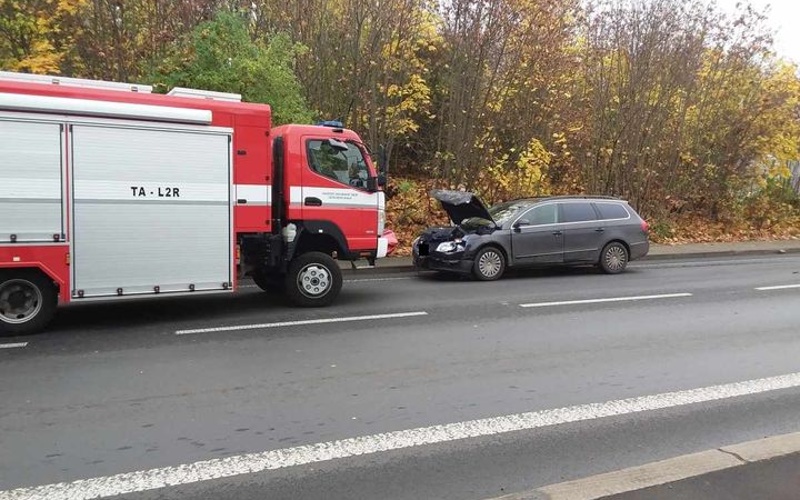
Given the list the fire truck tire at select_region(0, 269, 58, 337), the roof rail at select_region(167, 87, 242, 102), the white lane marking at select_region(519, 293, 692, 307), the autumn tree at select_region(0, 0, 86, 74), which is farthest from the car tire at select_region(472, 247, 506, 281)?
the autumn tree at select_region(0, 0, 86, 74)

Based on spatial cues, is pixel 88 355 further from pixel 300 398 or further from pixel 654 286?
pixel 654 286

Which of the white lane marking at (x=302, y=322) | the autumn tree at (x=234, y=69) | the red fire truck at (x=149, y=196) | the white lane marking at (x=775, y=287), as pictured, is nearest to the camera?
the red fire truck at (x=149, y=196)

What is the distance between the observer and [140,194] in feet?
25.3

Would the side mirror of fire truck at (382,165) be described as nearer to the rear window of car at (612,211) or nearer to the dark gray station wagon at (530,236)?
the dark gray station wagon at (530,236)

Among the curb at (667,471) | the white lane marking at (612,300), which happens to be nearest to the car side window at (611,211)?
the white lane marking at (612,300)

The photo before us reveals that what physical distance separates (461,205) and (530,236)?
153cm

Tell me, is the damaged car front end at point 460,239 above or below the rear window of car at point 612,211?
below

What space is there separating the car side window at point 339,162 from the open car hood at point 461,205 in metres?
2.97

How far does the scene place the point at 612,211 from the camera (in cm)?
1384

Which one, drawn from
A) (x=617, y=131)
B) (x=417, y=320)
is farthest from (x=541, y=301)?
Answer: (x=617, y=131)

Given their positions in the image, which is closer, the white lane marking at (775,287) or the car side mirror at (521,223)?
the white lane marking at (775,287)

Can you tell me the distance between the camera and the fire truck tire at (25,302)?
23.9ft

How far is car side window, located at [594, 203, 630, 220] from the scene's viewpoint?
13.7m

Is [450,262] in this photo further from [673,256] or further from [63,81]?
[673,256]
